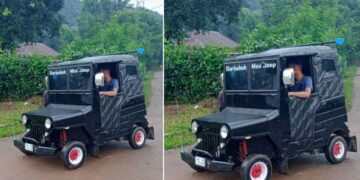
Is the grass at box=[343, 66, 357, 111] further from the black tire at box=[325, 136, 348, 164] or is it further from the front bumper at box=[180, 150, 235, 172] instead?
the front bumper at box=[180, 150, 235, 172]

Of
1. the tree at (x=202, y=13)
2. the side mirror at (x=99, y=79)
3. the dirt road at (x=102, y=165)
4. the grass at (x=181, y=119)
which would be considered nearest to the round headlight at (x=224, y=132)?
the grass at (x=181, y=119)

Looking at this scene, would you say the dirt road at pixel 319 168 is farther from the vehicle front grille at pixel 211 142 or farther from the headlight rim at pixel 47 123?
the headlight rim at pixel 47 123

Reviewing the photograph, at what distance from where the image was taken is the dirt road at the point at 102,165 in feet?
10.4

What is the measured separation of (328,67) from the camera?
2.44 meters

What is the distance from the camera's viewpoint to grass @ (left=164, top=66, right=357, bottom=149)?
240cm

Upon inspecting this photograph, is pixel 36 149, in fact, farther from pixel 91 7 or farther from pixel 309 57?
pixel 309 57

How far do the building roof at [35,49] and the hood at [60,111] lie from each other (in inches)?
16.7

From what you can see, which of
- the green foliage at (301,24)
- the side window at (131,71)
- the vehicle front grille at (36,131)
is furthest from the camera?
the vehicle front grille at (36,131)

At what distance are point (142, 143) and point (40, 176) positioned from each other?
2.74 ft

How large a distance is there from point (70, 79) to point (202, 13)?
53.2 inches

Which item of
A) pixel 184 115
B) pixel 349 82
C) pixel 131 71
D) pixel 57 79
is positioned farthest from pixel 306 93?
pixel 57 79

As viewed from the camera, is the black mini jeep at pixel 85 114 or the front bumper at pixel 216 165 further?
the black mini jeep at pixel 85 114

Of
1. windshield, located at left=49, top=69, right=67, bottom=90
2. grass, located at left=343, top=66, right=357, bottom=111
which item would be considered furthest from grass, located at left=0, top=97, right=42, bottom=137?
grass, located at left=343, top=66, right=357, bottom=111

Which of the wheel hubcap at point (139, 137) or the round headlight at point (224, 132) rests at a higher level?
the round headlight at point (224, 132)
